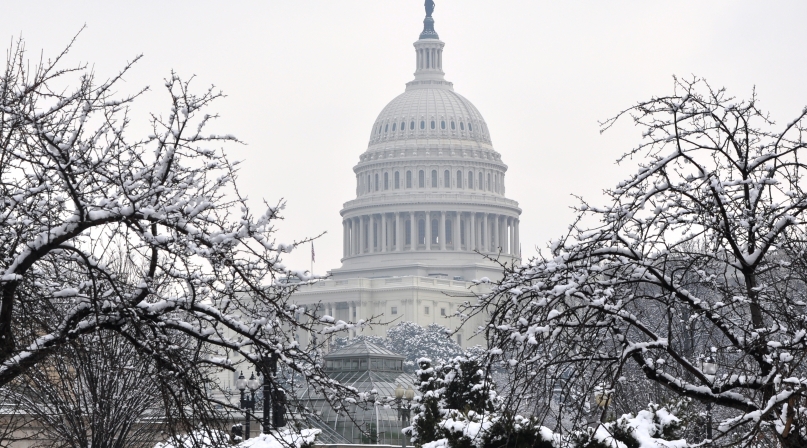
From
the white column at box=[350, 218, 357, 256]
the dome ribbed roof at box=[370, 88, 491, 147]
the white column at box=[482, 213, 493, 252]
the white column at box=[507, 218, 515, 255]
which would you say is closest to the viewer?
the white column at box=[482, 213, 493, 252]

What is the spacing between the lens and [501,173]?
646ft

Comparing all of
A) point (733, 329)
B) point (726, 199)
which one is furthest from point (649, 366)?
point (726, 199)

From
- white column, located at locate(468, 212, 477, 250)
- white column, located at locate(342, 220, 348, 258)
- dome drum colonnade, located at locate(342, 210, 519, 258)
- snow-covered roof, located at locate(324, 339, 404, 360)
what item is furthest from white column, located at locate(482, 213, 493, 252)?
snow-covered roof, located at locate(324, 339, 404, 360)

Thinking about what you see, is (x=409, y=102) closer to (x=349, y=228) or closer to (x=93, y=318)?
(x=349, y=228)

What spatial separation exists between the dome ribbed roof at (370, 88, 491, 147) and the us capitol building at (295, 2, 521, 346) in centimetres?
14

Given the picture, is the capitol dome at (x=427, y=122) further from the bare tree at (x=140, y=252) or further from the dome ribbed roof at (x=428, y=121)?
the bare tree at (x=140, y=252)

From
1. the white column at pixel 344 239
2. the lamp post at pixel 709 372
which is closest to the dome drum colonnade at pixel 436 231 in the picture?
the white column at pixel 344 239

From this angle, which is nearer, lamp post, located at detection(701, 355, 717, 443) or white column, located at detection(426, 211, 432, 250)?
lamp post, located at detection(701, 355, 717, 443)

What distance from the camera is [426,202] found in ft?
612

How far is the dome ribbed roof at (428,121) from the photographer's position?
7628 inches

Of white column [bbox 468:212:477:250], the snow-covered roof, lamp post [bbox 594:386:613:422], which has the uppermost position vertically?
white column [bbox 468:212:477:250]

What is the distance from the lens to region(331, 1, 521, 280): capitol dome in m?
185

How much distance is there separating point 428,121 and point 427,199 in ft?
45.8

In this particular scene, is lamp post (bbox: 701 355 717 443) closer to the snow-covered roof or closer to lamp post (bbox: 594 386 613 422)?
lamp post (bbox: 594 386 613 422)
